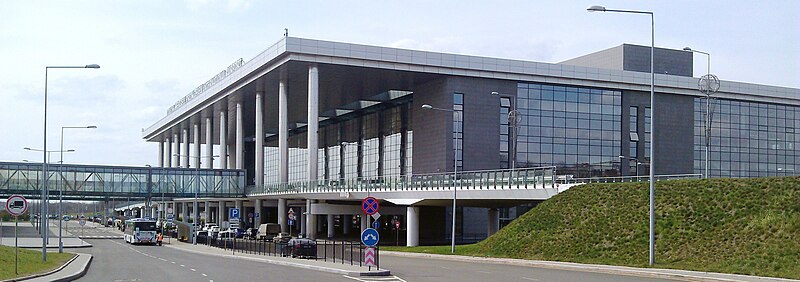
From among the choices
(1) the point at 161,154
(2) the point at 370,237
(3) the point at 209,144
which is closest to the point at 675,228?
(2) the point at 370,237

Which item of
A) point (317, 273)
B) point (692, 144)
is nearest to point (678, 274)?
point (317, 273)

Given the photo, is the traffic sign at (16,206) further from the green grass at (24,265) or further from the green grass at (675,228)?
the green grass at (675,228)

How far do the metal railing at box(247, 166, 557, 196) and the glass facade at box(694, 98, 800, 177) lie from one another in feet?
135

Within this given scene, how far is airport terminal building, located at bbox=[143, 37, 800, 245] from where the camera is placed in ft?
278

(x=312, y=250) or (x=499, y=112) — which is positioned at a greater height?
(x=499, y=112)

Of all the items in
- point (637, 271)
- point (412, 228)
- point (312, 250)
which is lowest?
point (412, 228)

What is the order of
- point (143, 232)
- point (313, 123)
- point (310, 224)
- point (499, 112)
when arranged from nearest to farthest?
1. point (143, 232)
2. point (313, 123)
3. point (310, 224)
4. point (499, 112)

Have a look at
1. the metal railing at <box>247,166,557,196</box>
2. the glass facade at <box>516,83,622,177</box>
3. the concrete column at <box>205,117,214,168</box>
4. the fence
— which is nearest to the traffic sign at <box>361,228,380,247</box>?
the fence

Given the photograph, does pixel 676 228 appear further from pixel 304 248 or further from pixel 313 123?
pixel 313 123

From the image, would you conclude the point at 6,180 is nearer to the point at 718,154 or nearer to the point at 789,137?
the point at 718,154

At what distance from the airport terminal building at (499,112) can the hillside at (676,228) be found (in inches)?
850

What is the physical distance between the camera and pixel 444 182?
213ft

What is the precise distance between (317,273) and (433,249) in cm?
2623

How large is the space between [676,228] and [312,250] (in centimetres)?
1871
